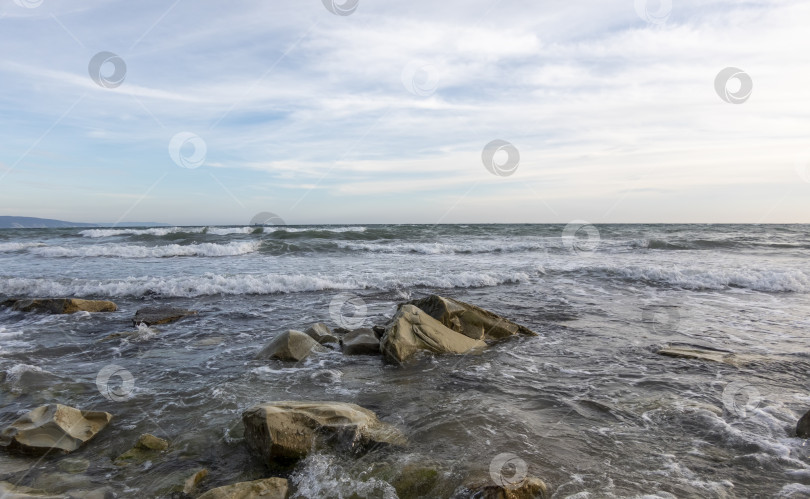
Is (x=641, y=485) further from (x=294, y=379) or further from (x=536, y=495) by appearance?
(x=294, y=379)

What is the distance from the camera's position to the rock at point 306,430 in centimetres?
356

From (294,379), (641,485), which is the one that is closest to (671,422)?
(641,485)

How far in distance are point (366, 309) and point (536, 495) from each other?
7.25m

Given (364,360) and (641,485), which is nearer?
(641,485)

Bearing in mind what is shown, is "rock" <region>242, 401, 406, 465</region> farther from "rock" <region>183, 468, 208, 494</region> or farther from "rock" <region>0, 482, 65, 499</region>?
"rock" <region>0, 482, 65, 499</region>

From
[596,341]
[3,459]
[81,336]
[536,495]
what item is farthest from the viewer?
[81,336]

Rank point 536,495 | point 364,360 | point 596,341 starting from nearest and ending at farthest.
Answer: point 536,495
point 364,360
point 596,341

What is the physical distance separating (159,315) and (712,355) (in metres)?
9.47

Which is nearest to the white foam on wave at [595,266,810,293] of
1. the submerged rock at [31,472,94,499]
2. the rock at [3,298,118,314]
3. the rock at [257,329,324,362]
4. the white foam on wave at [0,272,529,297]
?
the white foam on wave at [0,272,529,297]

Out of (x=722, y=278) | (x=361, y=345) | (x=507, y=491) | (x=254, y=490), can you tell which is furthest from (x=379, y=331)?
(x=722, y=278)

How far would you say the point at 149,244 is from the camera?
26.6 meters

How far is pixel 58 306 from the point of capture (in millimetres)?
9414

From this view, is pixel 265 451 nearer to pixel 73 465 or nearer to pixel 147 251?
pixel 73 465

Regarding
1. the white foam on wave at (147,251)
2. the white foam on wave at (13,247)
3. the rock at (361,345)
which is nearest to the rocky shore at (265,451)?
the rock at (361,345)
